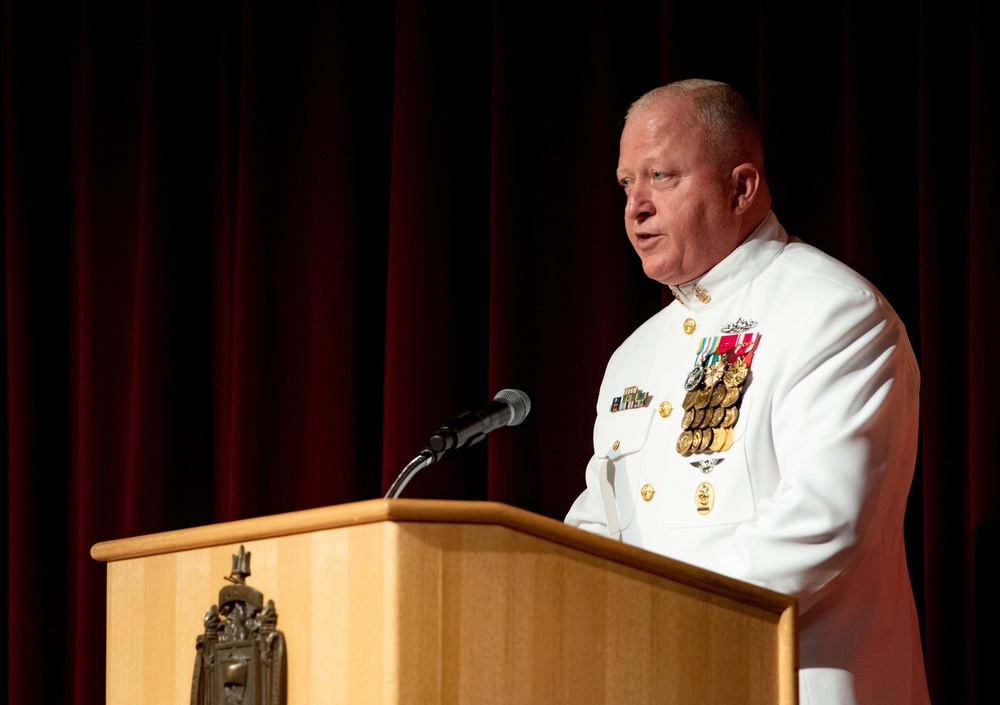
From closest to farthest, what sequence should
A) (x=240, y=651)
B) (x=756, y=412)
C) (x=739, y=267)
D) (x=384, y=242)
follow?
1. (x=240, y=651)
2. (x=756, y=412)
3. (x=739, y=267)
4. (x=384, y=242)

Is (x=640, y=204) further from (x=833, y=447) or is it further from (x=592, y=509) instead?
(x=833, y=447)

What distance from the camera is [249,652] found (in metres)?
1.15

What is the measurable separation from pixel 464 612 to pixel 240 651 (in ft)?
0.76

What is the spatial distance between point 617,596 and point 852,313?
2.35ft

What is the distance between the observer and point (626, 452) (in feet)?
6.48

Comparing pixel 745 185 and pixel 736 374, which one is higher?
pixel 745 185

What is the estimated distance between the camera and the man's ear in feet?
6.57

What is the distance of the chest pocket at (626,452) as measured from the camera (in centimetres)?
194

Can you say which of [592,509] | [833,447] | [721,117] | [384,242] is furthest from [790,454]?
[384,242]

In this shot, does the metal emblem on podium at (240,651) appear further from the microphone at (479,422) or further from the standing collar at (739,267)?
the standing collar at (739,267)

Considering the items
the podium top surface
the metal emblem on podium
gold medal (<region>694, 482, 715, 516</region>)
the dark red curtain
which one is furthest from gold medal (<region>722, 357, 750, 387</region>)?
the metal emblem on podium

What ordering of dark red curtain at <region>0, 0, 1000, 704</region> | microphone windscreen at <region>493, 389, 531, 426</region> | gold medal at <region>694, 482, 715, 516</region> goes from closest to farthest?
microphone windscreen at <region>493, 389, 531, 426</region>
gold medal at <region>694, 482, 715, 516</region>
dark red curtain at <region>0, 0, 1000, 704</region>

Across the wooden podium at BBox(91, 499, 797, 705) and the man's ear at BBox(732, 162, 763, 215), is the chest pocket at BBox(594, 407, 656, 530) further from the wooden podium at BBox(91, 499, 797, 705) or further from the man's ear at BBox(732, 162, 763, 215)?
the wooden podium at BBox(91, 499, 797, 705)

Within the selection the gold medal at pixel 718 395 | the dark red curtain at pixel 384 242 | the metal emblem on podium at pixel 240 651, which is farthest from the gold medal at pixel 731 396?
the metal emblem on podium at pixel 240 651
